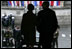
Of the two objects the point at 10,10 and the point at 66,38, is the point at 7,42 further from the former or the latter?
the point at 10,10

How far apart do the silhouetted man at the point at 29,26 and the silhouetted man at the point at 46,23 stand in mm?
377

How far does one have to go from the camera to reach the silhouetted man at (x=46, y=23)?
7973 millimetres

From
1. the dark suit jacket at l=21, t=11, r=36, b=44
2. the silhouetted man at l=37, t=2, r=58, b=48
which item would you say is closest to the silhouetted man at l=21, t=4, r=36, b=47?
the dark suit jacket at l=21, t=11, r=36, b=44

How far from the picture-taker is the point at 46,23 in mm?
8000

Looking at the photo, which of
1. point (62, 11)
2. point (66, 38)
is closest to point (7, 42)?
point (66, 38)

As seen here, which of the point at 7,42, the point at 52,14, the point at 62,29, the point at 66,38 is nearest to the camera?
the point at 52,14

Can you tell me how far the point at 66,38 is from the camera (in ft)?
53.9

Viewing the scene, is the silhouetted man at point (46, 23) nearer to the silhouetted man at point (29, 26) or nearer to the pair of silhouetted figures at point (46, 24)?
the pair of silhouetted figures at point (46, 24)

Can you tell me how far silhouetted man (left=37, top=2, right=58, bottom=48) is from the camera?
7973 mm

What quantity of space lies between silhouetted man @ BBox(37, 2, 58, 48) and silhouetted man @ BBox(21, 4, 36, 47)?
1.24ft

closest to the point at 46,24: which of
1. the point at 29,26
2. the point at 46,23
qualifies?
the point at 46,23

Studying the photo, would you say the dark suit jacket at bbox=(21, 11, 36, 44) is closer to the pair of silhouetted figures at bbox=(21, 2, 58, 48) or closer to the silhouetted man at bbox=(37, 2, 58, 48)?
the pair of silhouetted figures at bbox=(21, 2, 58, 48)

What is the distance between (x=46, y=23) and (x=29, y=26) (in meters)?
0.66

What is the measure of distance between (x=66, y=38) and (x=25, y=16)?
8524 millimetres
